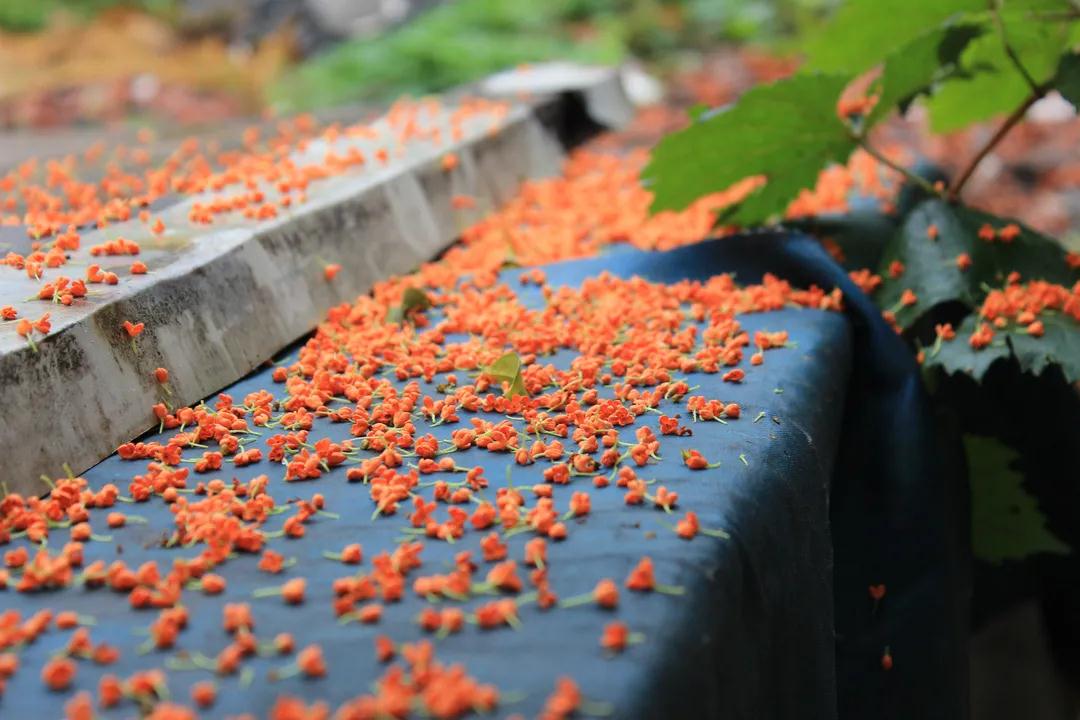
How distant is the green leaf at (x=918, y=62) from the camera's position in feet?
5.49

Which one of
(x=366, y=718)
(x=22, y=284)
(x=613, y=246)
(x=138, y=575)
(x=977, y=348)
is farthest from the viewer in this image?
(x=613, y=246)

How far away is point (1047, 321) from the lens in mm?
1468

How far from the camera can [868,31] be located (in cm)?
193

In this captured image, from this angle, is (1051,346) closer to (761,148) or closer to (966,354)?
(966,354)

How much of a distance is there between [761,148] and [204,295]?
966mm

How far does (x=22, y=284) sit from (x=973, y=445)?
1509 millimetres

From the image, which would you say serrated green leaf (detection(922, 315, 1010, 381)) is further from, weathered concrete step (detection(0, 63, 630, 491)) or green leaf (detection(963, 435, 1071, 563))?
weathered concrete step (detection(0, 63, 630, 491))

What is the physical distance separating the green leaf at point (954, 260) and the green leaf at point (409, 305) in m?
0.78

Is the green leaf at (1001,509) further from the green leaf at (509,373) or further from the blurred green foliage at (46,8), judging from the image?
the blurred green foliage at (46,8)

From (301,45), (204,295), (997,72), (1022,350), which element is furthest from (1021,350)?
(301,45)

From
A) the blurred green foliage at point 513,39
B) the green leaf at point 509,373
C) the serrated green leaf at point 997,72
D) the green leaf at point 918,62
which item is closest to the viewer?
the green leaf at point 509,373

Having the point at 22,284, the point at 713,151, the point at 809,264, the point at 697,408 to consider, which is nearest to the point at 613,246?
the point at 713,151

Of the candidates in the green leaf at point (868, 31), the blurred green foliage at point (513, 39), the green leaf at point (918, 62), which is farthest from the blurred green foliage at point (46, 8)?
the green leaf at point (918, 62)

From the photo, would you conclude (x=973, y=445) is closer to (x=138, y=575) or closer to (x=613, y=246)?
(x=613, y=246)
